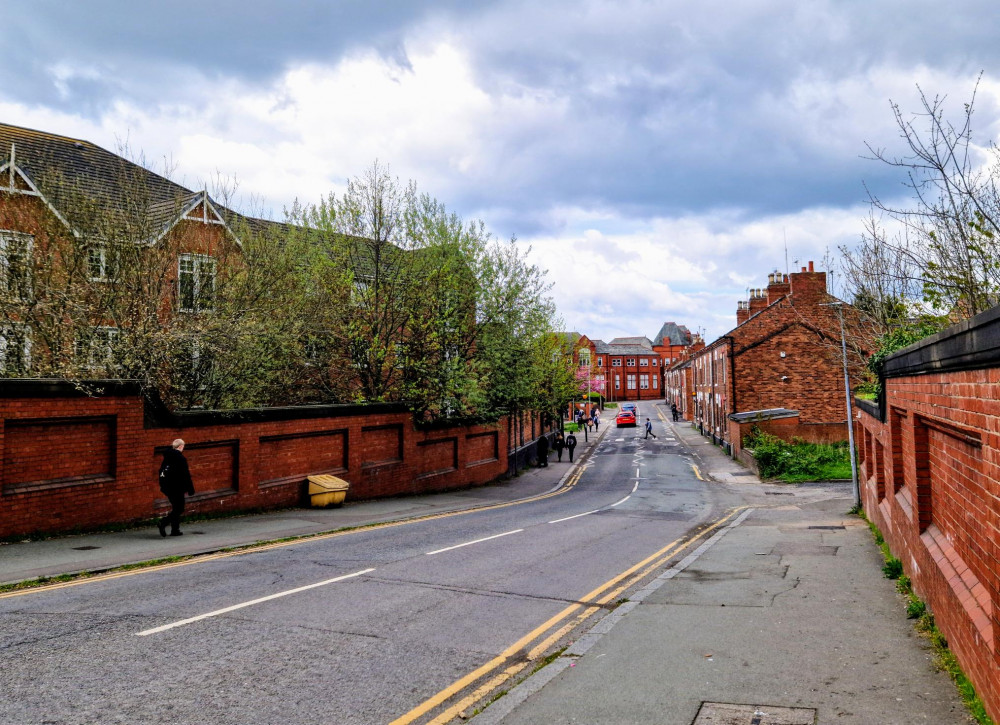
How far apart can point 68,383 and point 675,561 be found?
11.7 m

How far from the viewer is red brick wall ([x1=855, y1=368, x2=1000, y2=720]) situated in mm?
4562

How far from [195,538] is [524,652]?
865 cm

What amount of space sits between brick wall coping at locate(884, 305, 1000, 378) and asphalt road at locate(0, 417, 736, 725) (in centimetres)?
453

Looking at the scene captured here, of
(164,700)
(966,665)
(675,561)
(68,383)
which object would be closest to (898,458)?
(675,561)

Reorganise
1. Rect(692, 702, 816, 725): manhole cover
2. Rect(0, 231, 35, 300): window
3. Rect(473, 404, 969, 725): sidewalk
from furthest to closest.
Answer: Rect(0, 231, 35, 300): window, Rect(473, 404, 969, 725): sidewalk, Rect(692, 702, 816, 725): manhole cover

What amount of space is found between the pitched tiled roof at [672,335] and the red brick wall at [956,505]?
5097 inches

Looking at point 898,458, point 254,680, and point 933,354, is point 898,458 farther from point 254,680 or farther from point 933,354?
point 254,680

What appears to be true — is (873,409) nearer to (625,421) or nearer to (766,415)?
(766,415)

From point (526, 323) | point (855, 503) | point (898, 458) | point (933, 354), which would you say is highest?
point (526, 323)

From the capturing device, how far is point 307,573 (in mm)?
10039

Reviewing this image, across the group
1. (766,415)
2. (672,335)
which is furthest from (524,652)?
(672,335)

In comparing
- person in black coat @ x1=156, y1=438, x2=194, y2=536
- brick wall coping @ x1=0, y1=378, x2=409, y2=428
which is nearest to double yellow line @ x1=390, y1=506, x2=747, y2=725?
person in black coat @ x1=156, y1=438, x2=194, y2=536

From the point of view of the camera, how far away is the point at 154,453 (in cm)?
1439

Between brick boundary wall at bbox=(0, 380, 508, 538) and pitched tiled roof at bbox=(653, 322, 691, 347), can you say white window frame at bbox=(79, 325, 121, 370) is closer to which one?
brick boundary wall at bbox=(0, 380, 508, 538)
